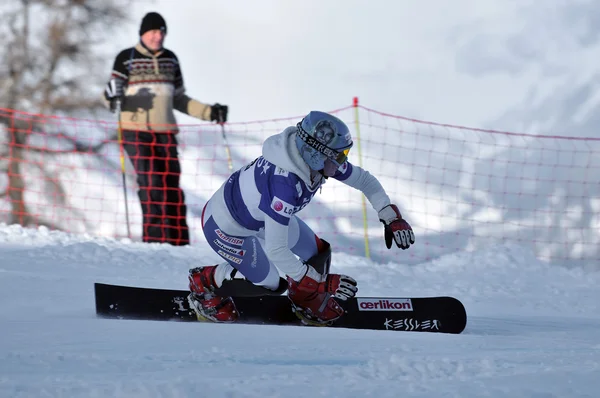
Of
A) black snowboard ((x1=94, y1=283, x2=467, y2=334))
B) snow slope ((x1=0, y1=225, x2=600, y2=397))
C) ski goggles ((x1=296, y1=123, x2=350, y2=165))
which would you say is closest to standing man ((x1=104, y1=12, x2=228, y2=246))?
snow slope ((x1=0, y1=225, x2=600, y2=397))

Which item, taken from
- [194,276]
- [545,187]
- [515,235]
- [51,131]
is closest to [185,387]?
[194,276]

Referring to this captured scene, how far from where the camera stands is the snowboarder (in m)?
4.01

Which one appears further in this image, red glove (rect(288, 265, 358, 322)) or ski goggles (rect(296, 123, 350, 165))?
red glove (rect(288, 265, 358, 322))

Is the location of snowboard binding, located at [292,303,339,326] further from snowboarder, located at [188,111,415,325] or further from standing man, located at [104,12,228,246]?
standing man, located at [104,12,228,246]

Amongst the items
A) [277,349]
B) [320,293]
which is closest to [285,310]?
[320,293]

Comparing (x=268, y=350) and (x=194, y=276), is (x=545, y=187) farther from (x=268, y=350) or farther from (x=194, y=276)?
(x=268, y=350)

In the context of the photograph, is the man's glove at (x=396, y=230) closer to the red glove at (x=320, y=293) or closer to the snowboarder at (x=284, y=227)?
the snowboarder at (x=284, y=227)

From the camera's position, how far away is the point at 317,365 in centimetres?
335

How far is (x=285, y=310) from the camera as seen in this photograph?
185 inches

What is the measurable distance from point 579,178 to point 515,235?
1559mm

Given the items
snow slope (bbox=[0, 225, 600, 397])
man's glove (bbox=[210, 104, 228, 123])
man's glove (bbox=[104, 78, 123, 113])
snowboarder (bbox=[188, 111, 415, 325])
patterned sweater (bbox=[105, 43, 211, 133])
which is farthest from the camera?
man's glove (bbox=[210, 104, 228, 123])

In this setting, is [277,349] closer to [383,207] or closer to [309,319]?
[309,319]

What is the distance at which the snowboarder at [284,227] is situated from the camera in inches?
158

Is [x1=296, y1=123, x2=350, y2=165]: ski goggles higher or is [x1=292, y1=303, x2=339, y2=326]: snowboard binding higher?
[x1=296, y1=123, x2=350, y2=165]: ski goggles
